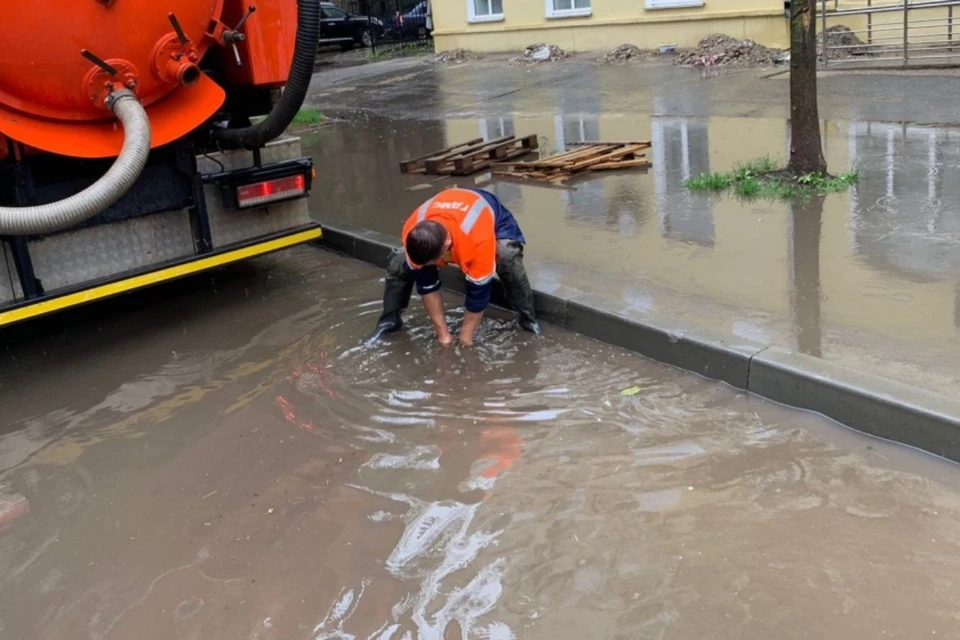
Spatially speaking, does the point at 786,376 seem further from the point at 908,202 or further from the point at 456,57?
the point at 456,57

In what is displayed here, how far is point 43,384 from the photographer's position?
16.7ft

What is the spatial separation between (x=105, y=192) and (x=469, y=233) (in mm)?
1835

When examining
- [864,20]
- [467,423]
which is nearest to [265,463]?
[467,423]

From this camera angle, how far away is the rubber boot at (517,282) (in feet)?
17.0

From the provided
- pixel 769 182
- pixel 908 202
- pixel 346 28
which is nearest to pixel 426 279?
pixel 769 182

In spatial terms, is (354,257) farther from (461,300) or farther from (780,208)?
(780,208)

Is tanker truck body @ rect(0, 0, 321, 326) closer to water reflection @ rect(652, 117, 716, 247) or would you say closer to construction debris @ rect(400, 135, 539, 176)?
water reflection @ rect(652, 117, 716, 247)

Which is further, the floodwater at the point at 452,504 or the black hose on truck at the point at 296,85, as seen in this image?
the black hose on truck at the point at 296,85

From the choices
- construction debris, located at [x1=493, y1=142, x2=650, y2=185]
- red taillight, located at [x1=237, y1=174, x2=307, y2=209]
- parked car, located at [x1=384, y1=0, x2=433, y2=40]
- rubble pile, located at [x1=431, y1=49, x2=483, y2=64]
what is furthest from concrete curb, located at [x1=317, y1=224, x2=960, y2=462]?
parked car, located at [x1=384, y1=0, x2=433, y2=40]

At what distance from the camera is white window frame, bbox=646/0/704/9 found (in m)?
15.8

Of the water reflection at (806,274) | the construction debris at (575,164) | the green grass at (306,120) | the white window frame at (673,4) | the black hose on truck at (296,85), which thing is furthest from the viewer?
the white window frame at (673,4)

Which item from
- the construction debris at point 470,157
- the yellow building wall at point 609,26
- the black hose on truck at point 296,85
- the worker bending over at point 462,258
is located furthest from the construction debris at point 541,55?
the worker bending over at point 462,258

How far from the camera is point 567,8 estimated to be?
59.8 feet

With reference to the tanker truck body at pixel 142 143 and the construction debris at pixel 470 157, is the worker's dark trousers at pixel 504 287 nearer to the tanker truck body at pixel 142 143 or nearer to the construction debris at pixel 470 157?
the tanker truck body at pixel 142 143
